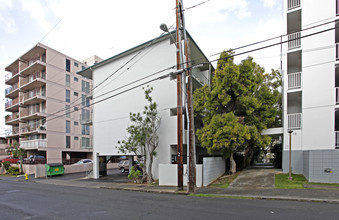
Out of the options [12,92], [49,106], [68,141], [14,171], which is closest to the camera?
[14,171]

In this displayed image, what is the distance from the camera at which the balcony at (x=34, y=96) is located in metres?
33.9

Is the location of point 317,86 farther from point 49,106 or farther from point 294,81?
point 49,106

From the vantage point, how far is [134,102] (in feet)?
61.8

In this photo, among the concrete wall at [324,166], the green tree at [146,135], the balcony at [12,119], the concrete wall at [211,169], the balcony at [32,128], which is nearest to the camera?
the concrete wall at [324,166]

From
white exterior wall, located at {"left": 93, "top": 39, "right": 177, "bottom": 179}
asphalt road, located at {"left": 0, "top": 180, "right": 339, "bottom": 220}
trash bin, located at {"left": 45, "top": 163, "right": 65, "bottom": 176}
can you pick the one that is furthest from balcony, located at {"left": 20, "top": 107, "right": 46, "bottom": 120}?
asphalt road, located at {"left": 0, "top": 180, "right": 339, "bottom": 220}

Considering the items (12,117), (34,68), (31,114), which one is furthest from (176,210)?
(12,117)

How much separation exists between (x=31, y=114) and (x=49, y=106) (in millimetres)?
3880

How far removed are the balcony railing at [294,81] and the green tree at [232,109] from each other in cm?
171

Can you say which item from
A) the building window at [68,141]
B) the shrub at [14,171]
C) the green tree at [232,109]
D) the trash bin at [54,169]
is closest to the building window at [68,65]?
the building window at [68,141]

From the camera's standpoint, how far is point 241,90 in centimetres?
1566

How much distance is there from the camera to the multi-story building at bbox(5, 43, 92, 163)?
33.9 metres

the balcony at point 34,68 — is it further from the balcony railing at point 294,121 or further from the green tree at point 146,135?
the balcony railing at point 294,121

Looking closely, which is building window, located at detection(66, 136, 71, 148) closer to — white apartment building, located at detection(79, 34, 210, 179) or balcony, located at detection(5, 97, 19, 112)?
balcony, located at detection(5, 97, 19, 112)

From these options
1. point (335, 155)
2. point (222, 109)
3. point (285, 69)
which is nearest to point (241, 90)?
point (222, 109)
